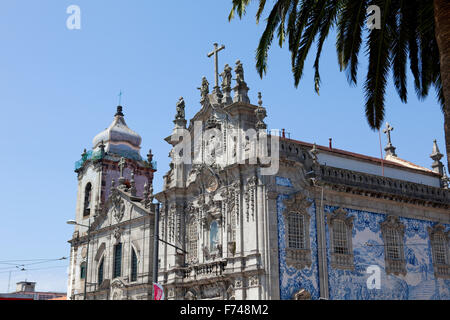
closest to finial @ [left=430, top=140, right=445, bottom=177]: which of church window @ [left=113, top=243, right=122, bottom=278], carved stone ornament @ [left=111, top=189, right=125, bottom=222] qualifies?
carved stone ornament @ [left=111, top=189, right=125, bottom=222]

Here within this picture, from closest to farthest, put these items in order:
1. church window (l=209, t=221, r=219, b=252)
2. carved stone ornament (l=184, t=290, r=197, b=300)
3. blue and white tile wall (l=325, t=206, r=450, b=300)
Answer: blue and white tile wall (l=325, t=206, r=450, b=300) → church window (l=209, t=221, r=219, b=252) → carved stone ornament (l=184, t=290, r=197, b=300)

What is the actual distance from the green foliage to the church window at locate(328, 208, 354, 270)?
1380 centimetres

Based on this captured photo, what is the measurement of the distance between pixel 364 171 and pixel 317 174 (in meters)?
6.01

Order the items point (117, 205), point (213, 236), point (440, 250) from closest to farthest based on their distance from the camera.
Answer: point (213, 236), point (440, 250), point (117, 205)

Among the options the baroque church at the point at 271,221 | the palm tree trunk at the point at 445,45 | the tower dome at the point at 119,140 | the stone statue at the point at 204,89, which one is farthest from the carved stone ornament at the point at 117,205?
the palm tree trunk at the point at 445,45

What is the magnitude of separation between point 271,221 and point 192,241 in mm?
6810

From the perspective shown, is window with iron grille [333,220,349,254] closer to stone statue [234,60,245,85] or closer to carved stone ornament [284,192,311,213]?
carved stone ornament [284,192,311,213]

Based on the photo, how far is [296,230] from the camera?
28.3 metres

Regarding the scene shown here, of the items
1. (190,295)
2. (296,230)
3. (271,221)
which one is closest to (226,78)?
(271,221)

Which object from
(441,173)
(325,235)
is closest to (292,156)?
(325,235)

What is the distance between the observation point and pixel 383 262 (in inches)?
1207

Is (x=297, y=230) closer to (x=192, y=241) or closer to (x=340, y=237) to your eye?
(x=340, y=237)

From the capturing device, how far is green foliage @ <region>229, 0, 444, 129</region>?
1438 cm
